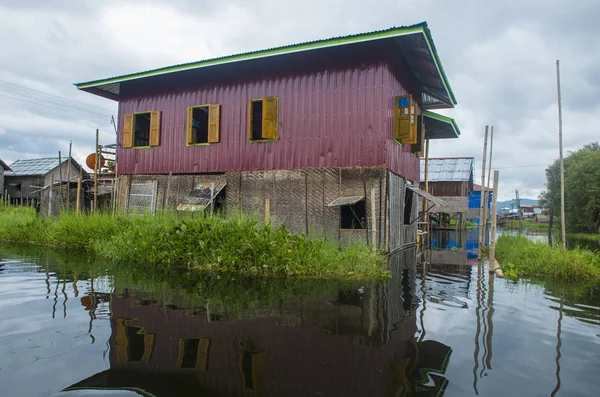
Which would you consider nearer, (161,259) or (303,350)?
(303,350)

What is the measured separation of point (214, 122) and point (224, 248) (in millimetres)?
5653

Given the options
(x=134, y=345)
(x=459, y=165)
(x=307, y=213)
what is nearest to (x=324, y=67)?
(x=307, y=213)

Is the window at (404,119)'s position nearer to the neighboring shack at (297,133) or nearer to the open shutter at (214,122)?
the neighboring shack at (297,133)

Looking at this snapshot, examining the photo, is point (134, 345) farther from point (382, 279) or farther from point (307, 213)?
point (307, 213)

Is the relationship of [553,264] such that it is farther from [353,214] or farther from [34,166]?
[34,166]

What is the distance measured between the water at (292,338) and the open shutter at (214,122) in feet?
20.8

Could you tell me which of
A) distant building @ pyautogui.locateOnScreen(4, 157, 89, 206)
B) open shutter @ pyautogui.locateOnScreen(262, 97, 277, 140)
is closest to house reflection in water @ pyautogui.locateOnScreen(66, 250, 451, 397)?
open shutter @ pyautogui.locateOnScreen(262, 97, 277, 140)

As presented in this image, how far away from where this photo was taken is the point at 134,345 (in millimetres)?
4293

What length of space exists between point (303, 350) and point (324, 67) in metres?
9.09

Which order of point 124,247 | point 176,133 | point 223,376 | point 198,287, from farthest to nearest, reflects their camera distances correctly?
point 176,133 < point 124,247 < point 198,287 < point 223,376

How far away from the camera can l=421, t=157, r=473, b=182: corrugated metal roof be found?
31.6 meters

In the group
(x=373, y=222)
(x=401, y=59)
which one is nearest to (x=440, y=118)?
(x=401, y=59)

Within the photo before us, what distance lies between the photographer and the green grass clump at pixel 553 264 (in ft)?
29.1

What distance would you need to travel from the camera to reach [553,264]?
363 inches
